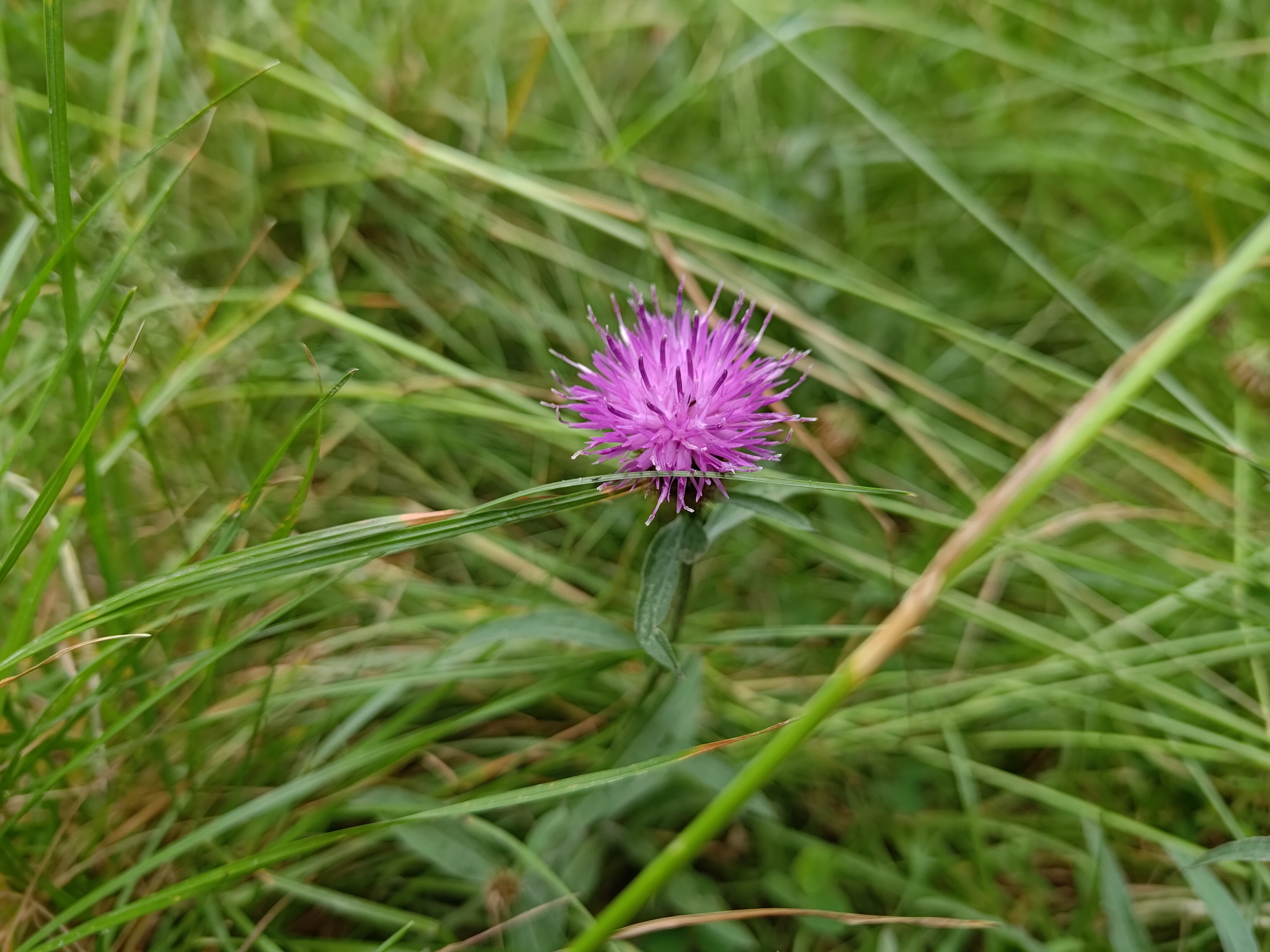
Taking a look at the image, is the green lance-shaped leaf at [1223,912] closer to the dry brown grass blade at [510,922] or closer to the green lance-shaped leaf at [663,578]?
the green lance-shaped leaf at [663,578]

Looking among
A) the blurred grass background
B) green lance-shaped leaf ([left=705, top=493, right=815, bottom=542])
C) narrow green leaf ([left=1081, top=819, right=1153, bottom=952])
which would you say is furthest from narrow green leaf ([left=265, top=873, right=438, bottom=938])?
narrow green leaf ([left=1081, top=819, right=1153, bottom=952])

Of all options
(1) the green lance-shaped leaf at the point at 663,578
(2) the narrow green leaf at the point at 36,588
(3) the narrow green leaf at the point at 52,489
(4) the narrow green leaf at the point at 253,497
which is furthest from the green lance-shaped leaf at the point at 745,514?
(2) the narrow green leaf at the point at 36,588

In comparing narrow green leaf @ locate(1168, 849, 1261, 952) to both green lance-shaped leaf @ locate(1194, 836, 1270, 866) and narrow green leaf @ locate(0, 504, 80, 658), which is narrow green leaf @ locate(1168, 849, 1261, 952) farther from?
narrow green leaf @ locate(0, 504, 80, 658)

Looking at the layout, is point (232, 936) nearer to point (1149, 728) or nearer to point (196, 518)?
point (196, 518)

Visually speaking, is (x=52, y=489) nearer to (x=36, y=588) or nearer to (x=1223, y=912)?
(x=36, y=588)

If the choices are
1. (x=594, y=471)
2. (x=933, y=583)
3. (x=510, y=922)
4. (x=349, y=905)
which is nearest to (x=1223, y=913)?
(x=933, y=583)
